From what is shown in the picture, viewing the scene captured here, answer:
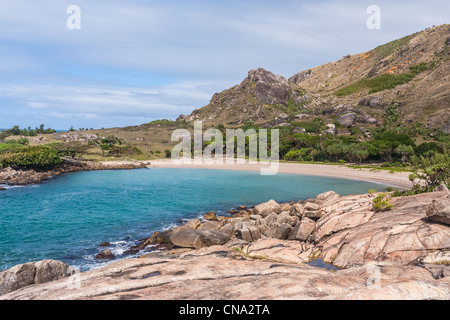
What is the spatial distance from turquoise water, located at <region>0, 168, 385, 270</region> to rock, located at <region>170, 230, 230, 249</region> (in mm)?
4701

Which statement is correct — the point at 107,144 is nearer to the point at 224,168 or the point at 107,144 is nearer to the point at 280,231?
the point at 224,168

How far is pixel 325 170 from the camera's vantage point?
71312mm

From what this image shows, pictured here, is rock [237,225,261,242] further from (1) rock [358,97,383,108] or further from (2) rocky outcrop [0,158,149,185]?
(1) rock [358,97,383,108]

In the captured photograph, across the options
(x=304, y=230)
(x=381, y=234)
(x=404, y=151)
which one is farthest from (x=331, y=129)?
(x=381, y=234)

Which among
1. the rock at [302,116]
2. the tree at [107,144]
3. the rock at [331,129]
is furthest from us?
the rock at [302,116]

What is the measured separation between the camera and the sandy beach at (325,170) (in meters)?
55.1

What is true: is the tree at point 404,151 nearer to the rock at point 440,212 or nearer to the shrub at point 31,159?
the rock at point 440,212

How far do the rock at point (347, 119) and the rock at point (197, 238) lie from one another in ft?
434

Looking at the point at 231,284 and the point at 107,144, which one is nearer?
the point at 231,284

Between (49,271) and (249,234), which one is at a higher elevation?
(49,271)

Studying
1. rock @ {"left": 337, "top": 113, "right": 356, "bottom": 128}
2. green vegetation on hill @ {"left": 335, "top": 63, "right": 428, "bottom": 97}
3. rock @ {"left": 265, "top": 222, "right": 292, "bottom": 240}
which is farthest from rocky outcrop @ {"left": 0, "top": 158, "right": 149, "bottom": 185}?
green vegetation on hill @ {"left": 335, "top": 63, "right": 428, "bottom": 97}

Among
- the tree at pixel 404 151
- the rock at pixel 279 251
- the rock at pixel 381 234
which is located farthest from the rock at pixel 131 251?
the tree at pixel 404 151

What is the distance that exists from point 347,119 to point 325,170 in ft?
273
